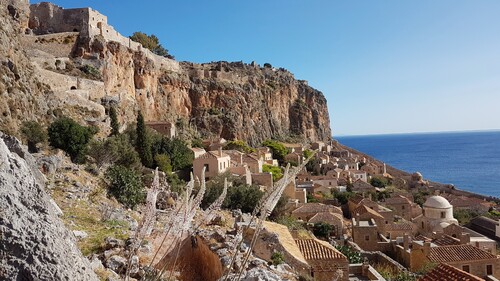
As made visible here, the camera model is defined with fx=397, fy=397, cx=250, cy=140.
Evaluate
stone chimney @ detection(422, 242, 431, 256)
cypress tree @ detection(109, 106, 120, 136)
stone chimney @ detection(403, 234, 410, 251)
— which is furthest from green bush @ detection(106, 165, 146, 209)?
cypress tree @ detection(109, 106, 120, 136)

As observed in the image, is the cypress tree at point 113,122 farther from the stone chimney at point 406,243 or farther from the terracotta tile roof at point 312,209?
the stone chimney at point 406,243

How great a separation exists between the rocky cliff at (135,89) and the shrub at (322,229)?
1796 centimetres

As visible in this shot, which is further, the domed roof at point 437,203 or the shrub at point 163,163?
the domed roof at point 437,203

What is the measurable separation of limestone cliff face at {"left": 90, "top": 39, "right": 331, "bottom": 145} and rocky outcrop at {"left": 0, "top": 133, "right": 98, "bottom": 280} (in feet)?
125

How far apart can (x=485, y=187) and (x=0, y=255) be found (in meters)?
89.6

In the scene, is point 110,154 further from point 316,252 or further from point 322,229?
point 316,252

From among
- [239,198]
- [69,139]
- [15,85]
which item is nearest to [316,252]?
[239,198]

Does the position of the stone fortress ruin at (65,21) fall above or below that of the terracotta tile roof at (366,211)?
above

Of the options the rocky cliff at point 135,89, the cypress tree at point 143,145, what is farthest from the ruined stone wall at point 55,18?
the cypress tree at point 143,145

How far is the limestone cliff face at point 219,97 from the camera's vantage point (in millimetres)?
45875

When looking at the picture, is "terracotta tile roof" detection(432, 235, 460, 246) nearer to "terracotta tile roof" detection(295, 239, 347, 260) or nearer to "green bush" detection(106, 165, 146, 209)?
"terracotta tile roof" detection(295, 239, 347, 260)

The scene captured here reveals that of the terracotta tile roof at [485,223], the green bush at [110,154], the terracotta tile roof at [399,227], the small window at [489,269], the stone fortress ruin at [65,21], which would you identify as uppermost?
the stone fortress ruin at [65,21]

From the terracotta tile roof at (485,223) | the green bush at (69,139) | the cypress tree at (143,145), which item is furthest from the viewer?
the terracotta tile roof at (485,223)

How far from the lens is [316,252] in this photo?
13.4 meters
